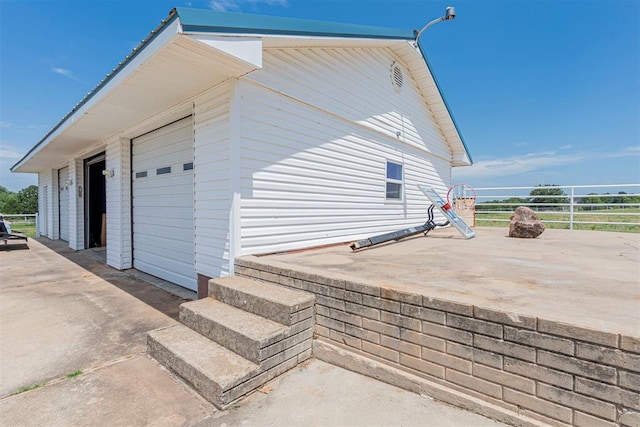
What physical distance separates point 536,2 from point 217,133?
26.6 feet

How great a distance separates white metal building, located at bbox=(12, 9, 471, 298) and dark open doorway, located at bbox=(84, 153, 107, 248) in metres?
1.05

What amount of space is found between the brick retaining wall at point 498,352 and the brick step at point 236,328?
1.95 ft

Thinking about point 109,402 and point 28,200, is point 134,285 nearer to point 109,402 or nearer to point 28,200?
point 109,402

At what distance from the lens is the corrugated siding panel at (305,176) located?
390 cm

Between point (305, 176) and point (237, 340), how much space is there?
2.84m

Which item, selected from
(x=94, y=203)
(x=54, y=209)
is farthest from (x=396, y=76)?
(x=54, y=209)

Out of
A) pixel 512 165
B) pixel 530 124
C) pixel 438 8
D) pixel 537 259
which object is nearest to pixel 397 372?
pixel 537 259

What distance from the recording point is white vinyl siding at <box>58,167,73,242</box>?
450 inches

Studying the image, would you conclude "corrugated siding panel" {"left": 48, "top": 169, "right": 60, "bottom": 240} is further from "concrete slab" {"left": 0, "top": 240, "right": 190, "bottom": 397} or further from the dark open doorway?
"concrete slab" {"left": 0, "top": 240, "right": 190, "bottom": 397}

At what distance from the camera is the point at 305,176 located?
4.69m

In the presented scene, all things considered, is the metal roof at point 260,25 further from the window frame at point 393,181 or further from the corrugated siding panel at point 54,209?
the corrugated siding panel at point 54,209

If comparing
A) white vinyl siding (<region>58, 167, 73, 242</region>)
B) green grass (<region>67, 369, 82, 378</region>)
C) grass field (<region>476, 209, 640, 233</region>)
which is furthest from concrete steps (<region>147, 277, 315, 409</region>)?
white vinyl siding (<region>58, 167, 73, 242</region>)

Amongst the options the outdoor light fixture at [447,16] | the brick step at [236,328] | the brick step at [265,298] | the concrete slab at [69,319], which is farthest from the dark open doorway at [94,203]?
the outdoor light fixture at [447,16]

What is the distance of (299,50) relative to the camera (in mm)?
4543
